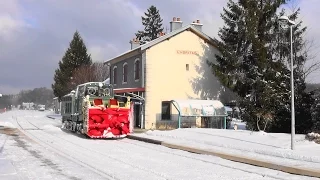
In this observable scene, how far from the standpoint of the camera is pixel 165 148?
60.4ft

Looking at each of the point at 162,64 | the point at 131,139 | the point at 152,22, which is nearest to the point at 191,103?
the point at 162,64

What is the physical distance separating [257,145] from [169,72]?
55.4 ft

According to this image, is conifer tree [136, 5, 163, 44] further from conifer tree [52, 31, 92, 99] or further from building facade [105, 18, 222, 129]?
building facade [105, 18, 222, 129]

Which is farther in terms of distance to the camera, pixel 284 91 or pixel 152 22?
pixel 152 22

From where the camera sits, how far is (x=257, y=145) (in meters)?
16.9

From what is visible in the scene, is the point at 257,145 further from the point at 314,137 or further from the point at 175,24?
the point at 175,24

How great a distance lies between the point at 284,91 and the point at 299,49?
440 centimetres

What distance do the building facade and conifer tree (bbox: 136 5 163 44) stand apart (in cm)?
3762

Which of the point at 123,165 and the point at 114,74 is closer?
the point at 123,165

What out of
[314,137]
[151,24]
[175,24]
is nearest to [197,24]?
[175,24]

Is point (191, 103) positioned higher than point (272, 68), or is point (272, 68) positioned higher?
point (272, 68)

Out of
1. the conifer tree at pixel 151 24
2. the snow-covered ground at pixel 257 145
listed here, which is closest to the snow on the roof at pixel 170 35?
the snow-covered ground at pixel 257 145

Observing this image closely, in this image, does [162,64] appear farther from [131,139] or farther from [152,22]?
[152,22]

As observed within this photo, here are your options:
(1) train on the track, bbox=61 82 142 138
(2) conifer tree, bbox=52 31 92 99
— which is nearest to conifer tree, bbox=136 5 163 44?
(2) conifer tree, bbox=52 31 92 99
